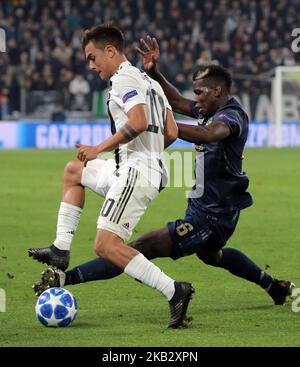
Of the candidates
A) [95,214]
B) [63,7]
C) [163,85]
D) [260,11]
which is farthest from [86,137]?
[163,85]

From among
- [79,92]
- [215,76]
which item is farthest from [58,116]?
[215,76]

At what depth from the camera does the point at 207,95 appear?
7.54 metres

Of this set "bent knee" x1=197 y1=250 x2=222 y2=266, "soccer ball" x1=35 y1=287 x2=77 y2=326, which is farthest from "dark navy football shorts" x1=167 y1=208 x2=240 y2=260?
"soccer ball" x1=35 y1=287 x2=77 y2=326

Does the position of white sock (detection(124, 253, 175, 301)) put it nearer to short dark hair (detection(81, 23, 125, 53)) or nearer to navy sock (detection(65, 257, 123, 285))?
navy sock (detection(65, 257, 123, 285))

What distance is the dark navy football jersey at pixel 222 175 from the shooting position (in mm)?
7504

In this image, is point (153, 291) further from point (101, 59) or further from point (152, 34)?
point (152, 34)

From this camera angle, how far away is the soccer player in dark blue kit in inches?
291

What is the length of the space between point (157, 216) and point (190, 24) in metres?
19.7

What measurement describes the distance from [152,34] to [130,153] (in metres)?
24.5

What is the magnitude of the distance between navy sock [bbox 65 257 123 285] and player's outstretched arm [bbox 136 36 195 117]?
1.56 m

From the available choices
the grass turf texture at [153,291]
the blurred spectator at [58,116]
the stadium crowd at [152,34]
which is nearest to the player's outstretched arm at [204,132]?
the grass turf texture at [153,291]

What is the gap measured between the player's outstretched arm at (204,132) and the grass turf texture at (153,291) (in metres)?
1.28
